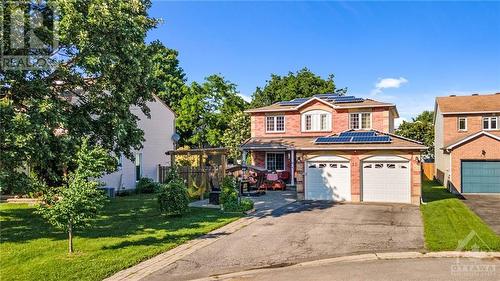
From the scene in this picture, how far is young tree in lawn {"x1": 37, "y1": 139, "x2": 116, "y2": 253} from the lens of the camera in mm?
10773

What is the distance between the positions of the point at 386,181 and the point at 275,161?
502 inches

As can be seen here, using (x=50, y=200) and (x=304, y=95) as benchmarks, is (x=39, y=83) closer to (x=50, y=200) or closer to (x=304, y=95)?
(x=50, y=200)

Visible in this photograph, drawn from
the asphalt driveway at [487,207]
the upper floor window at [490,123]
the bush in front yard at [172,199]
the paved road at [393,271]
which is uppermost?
the upper floor window at [490,123]

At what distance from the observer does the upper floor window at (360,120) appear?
3032 cm

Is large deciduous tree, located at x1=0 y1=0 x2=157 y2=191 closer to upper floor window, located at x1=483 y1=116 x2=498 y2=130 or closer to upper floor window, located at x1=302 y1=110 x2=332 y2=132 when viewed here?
upper floor window, located at x1=302 y1=110 x2=332 y2=132

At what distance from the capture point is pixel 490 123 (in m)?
31.0

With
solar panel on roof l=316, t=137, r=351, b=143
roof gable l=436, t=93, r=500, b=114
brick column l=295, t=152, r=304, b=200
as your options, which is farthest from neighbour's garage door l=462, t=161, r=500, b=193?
brick column l=295, t=152, r=304, b=200

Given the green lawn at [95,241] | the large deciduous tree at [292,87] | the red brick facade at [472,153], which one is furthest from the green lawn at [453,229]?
the large deciduous tree at [292,87]

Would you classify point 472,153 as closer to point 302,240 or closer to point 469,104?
point 469,104

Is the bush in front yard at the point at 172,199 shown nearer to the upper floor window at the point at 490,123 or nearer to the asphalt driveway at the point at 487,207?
the asphalt driveway at the point at 487,207

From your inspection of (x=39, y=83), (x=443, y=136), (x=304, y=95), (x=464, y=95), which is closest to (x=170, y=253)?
(x=39, y=83)

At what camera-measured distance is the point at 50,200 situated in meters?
11.1

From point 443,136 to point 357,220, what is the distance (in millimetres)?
20775

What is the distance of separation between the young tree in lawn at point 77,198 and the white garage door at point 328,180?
14.0 m
